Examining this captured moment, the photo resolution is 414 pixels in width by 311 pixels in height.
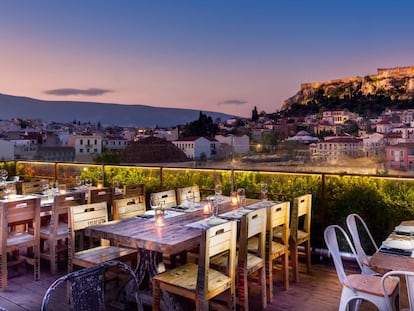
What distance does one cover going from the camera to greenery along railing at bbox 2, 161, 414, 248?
172 inches

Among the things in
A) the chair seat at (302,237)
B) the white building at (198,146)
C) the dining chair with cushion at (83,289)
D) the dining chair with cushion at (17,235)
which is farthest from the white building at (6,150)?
the dining chair with cushion at (83,289)

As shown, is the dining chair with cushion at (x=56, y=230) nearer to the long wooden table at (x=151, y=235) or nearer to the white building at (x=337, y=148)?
the long wooden table at (x=151, y=235)

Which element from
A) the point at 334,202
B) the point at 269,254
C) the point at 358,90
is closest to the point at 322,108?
the point at 358,90

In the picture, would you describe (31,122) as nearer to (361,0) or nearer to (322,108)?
(322,108)

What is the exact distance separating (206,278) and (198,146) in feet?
23.5

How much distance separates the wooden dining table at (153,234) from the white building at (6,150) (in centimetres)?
650

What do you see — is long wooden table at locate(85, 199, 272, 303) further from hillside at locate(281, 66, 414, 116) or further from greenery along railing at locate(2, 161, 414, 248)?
hillside at locate(281, 66, 414, 116)

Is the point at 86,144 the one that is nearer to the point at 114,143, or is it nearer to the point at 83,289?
the point at 114,143

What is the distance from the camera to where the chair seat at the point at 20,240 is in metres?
3.76

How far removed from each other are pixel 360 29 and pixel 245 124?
4.59m

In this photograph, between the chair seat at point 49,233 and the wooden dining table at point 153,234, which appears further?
the chair seat at point 49,233

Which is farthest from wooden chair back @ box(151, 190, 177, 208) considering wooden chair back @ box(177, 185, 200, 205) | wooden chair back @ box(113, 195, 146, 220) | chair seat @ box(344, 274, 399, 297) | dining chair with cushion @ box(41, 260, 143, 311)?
dining chair with cushion @ box(41, 260, 143, 311)

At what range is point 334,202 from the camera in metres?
4.74

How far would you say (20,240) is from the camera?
12.6 ft
